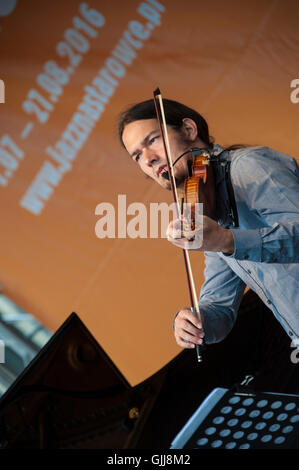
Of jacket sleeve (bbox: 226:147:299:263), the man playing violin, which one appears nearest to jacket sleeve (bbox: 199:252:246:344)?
the man playing violin

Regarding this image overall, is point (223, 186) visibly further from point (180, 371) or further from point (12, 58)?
point (12, 58)

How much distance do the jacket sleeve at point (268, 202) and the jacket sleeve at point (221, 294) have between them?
1.22 ft

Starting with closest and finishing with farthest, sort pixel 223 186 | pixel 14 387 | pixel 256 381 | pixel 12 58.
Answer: pixel 223 186 < pixel 14 387 < pixel 256 381 < pixel 12 58

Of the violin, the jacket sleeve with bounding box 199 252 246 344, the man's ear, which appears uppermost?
the man's ear

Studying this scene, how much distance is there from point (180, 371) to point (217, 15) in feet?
6.94

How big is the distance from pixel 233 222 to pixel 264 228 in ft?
0.66

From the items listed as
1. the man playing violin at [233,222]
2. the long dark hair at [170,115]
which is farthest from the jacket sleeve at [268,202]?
the long dark hair at [170,115]

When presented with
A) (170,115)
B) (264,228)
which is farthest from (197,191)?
(170,115)

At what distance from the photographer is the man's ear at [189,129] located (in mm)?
1692

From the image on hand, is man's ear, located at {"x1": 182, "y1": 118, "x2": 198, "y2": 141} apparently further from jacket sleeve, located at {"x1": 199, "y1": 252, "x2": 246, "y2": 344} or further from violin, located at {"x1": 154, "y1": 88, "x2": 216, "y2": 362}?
jacket sleeve, located at {"x1": 199, "y1": 252, "x2": 246, "y2": 344}

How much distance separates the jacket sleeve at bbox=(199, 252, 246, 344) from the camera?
1602 millimetres
